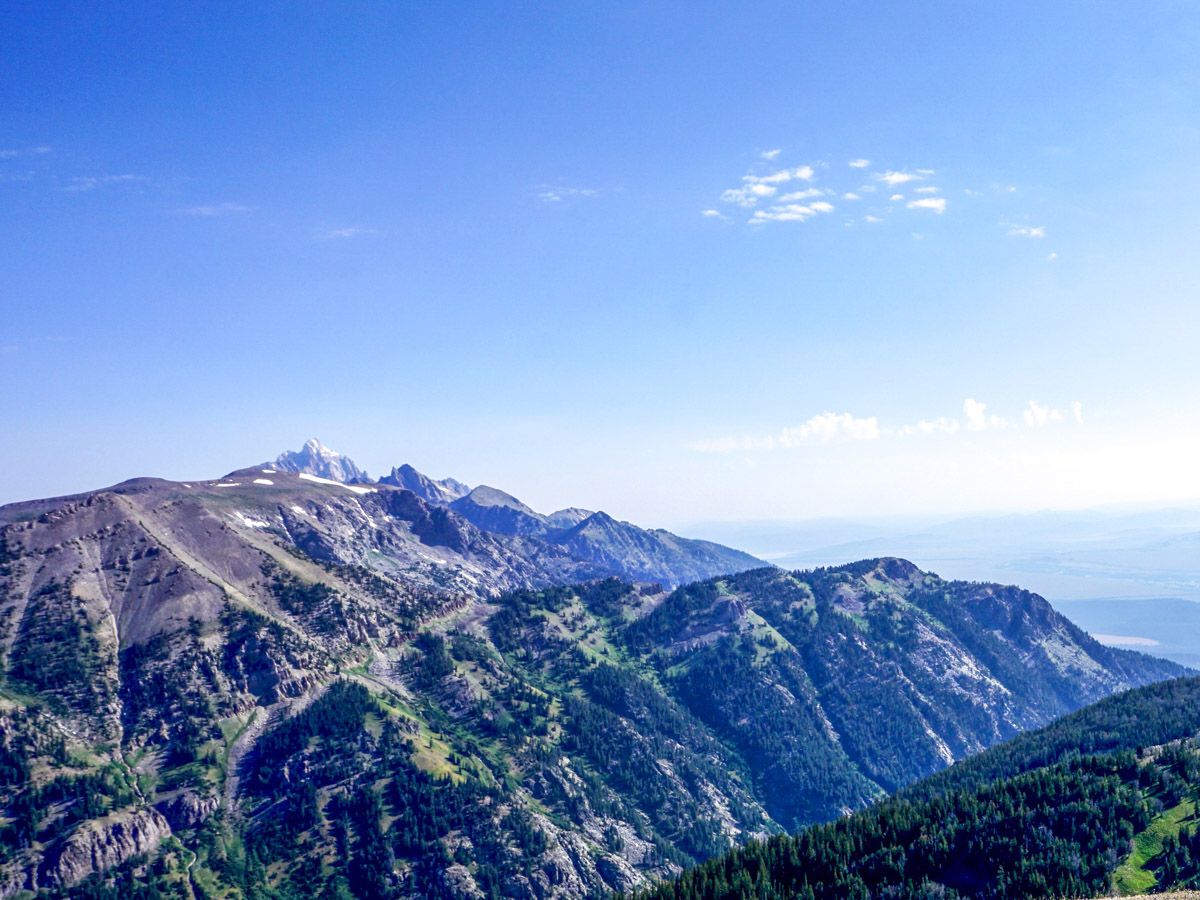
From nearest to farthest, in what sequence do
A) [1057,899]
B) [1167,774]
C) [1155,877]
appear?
[1057,899] → [1155,877] → [1167,774]

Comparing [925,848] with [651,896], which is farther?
[651,896]

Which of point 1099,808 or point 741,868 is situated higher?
point 1099,808

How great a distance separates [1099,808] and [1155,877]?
58.2ft

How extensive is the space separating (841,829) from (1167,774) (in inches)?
2741

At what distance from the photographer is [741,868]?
575 feet

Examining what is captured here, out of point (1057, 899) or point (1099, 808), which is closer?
point (1057, 899)

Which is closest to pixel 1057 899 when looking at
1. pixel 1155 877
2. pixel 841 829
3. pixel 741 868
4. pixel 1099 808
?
pixel 1155 877

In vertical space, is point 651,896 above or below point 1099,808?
below

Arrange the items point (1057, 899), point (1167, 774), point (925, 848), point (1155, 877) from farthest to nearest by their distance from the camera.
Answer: point (1167, 774), point (925, 848), point (1155, 877), point (1057, 899)

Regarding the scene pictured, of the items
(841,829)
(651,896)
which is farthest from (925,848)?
(651,896)

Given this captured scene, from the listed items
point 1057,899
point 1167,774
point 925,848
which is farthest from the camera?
point 1167,774

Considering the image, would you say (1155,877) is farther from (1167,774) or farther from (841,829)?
(841,829)

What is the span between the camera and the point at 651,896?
568 ft

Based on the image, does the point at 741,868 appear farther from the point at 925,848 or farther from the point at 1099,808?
the point at 1099,808
